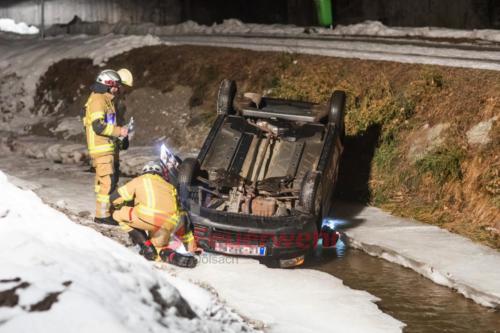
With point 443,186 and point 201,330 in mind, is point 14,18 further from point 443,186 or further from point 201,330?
point 201,330

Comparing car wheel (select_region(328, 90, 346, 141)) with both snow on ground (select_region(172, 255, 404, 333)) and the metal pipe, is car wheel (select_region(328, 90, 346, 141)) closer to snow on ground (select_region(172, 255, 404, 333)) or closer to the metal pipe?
the metal pipe

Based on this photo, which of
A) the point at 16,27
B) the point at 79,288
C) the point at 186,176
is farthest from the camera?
the point at 16,27

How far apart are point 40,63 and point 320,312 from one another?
48.8ft

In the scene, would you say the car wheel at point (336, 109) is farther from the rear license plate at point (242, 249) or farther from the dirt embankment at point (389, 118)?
the rear license plate at point (242, 249)

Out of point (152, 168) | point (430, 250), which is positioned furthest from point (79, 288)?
point (430, 250)

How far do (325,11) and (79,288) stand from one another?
836 inches

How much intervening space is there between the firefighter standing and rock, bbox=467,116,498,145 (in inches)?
201

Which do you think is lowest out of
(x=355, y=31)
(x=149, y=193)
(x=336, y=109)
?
(x=149, y=193)

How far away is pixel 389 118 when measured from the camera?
13352mm

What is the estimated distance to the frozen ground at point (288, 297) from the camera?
7.74 m

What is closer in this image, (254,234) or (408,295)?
(408,295)

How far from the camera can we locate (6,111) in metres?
19.8

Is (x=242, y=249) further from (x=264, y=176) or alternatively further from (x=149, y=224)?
(x=264, y=176)

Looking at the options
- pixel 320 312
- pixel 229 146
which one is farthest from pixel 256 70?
pixel 320 312
